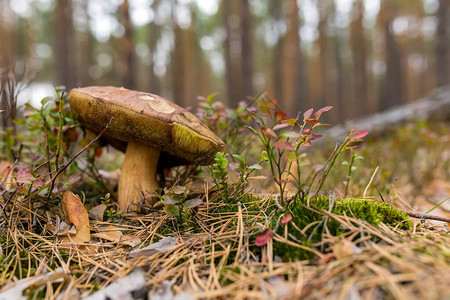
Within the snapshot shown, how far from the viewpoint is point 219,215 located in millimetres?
1435

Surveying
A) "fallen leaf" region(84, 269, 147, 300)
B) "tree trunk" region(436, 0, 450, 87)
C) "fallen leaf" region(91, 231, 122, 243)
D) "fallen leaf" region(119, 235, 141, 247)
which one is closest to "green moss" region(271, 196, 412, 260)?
"fallen leaf" region(84, 269, 147, 300)

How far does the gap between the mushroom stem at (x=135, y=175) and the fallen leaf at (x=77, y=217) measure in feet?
1.06

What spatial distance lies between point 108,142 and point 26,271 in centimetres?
106

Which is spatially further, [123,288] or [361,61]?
[361,61]

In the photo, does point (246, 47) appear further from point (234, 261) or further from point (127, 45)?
point (234, 261)

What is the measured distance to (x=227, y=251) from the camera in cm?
111

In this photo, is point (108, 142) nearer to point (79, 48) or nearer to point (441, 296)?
point (441, 296)

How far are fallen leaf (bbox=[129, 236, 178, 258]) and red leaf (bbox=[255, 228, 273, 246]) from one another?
0.41m

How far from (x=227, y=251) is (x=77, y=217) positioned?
0.80 m

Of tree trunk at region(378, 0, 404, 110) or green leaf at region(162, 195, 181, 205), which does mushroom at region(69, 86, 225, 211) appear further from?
tree trunk at region(378, 0, 404, 110)

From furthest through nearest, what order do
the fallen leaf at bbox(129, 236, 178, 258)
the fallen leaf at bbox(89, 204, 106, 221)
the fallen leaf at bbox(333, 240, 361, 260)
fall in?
1. the fallen leaf at bbox(89, 204, 106, 221)
2. the fallen leaf at bbox(129, 236, 178, 258)
3. the fallen leaf at bbox(333, 240, 361, 260)

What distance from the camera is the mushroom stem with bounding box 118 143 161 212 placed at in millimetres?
1709

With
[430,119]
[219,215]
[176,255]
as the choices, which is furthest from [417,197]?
[430,119]

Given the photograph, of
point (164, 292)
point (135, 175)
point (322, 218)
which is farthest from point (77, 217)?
point (322, 218)
